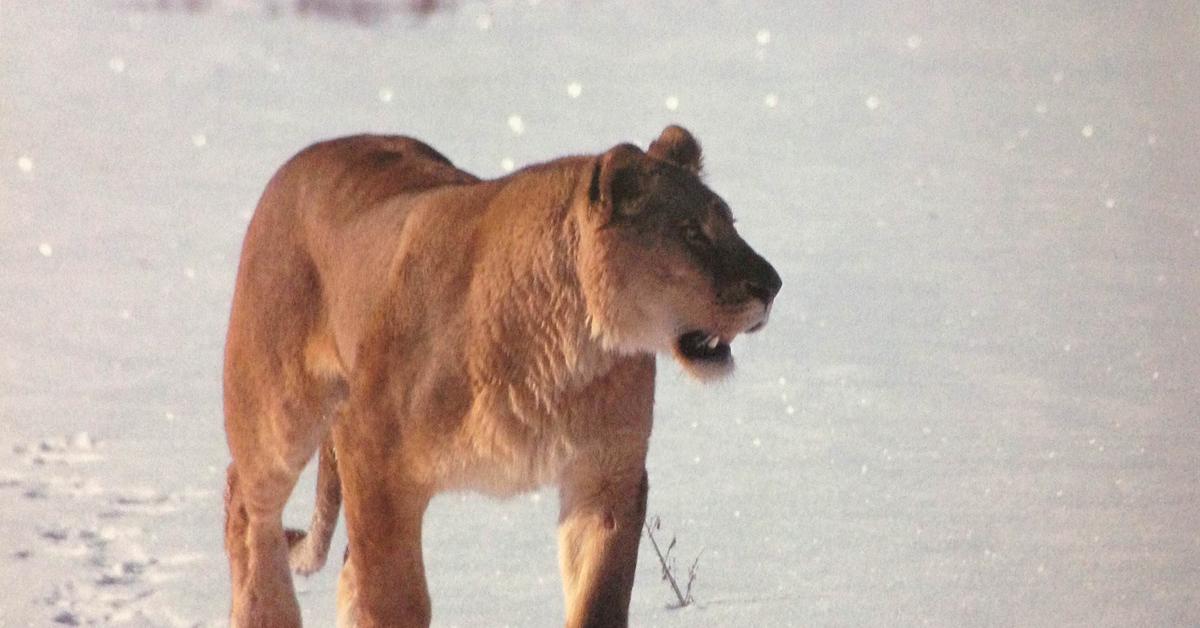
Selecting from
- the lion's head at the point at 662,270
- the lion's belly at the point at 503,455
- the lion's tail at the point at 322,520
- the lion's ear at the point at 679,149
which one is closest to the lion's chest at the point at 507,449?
the lion's belly at the point at 503,455

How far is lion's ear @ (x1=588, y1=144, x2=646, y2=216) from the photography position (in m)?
3.19

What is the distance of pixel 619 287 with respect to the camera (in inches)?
127

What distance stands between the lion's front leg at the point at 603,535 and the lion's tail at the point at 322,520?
930mm

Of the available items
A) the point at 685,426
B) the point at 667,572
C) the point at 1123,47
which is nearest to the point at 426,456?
the point at 667,572

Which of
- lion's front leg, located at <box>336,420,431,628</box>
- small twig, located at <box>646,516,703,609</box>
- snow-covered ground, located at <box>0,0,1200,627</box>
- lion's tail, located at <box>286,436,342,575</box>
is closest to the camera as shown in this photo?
lion's front leg, located at <box>336,420,431,628</box>

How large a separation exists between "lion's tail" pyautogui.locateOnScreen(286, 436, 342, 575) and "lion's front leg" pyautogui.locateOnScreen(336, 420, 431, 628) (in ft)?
2.55

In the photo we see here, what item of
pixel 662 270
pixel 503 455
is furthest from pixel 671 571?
pixel 662 270

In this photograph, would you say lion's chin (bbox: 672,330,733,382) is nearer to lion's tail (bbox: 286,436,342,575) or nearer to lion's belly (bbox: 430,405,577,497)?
lion's belly (bbox: 430,405,577,497)

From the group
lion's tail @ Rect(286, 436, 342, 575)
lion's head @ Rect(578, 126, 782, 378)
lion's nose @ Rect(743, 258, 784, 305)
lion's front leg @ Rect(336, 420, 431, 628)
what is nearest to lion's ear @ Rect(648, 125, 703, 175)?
lion's head @ Rect(578, 126, 782, 378)

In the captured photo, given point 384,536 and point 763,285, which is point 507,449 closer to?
point 384,536

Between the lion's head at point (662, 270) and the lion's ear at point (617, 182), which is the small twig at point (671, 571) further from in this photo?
the lion's ear at point (617, 182)

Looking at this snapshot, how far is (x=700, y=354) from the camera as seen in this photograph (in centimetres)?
327

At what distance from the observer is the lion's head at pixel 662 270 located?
126 inches

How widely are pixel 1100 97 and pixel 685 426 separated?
6.33ft
